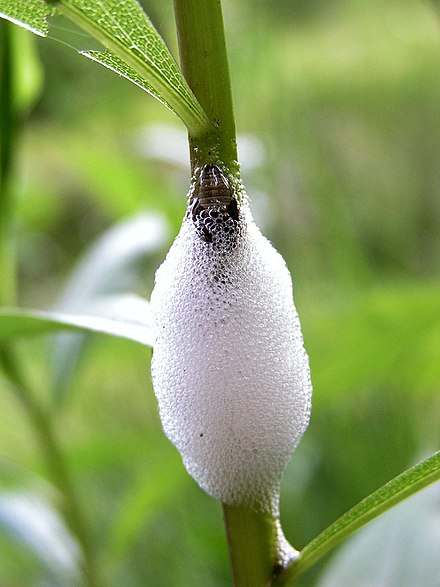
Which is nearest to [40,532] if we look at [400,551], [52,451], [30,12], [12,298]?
[52,451]

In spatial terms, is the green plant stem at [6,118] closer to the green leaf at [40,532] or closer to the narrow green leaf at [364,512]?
the green leaf at [40,532]

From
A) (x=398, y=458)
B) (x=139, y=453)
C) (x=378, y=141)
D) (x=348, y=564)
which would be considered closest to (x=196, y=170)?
(x=348, y=564)

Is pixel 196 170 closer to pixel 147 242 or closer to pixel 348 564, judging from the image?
pixel 348 564

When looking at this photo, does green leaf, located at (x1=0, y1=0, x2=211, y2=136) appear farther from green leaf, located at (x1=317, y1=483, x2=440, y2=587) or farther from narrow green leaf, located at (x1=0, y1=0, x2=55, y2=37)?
green leaf, located at (x1=317, y1=483, x2=440, y2=587)

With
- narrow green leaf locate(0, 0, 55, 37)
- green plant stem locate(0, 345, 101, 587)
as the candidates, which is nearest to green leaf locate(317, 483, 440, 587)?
green plant stem locate(0, 345, 101, 587)

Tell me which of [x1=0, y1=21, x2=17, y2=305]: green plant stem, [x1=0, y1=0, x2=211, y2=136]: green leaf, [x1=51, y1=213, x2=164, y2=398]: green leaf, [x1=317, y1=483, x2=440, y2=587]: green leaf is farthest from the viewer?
[x1=51, y1=213, x2=164, y2=398]: green leaf

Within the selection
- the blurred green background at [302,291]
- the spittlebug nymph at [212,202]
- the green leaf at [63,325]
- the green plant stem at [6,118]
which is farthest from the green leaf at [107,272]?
the spittlebug nymph at [212,202]
